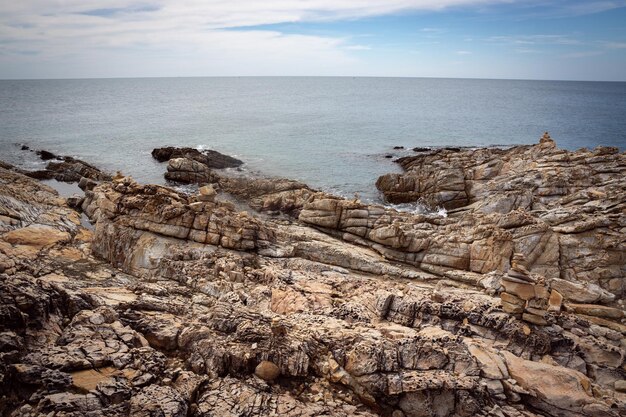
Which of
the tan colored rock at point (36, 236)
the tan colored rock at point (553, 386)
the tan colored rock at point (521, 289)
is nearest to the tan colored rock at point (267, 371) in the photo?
the tan colored rock at point (553, 386)

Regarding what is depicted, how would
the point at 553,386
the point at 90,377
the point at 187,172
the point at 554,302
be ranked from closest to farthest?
the point at 90,377 → the point at 553,386 → the point at 554,302 → the point at 187,172

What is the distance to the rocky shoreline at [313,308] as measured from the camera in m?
12.5

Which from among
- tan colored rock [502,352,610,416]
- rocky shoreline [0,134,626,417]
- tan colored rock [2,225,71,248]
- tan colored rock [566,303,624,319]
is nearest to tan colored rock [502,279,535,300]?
rocky shoreline [0,134,626,417]

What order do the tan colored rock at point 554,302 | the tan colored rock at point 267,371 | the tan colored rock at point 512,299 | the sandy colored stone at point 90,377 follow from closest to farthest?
the sandy colored stone at point 90,377
the tan colored rock at point 267,371
the tan colored rock at point 512,299
the tan colored rock at point 554,302

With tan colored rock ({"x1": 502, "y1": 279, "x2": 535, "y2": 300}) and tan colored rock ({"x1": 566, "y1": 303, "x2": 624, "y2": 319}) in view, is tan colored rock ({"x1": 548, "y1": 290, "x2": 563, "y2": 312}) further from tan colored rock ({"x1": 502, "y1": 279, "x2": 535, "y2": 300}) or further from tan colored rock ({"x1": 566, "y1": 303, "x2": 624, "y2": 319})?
tan colored rock ({"x1": 566, "y1": 303, "x2": 624, "y2": 319})

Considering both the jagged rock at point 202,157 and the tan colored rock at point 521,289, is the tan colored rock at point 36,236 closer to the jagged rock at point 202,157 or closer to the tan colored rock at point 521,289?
the tan colored rock at point 521,289

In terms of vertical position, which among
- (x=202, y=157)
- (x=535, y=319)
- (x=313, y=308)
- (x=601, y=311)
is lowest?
(x=601, y=311)

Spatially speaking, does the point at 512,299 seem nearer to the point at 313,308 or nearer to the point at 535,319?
the point at 535,319

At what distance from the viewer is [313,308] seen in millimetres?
18500

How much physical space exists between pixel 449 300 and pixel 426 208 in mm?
26059

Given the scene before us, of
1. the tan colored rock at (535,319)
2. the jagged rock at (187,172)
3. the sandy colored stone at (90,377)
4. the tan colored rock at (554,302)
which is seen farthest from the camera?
the jagged rock at (187,172)


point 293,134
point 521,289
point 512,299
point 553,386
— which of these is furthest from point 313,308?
point 293,134

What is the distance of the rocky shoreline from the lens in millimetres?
12492

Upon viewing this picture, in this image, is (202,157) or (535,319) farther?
(202,157)
